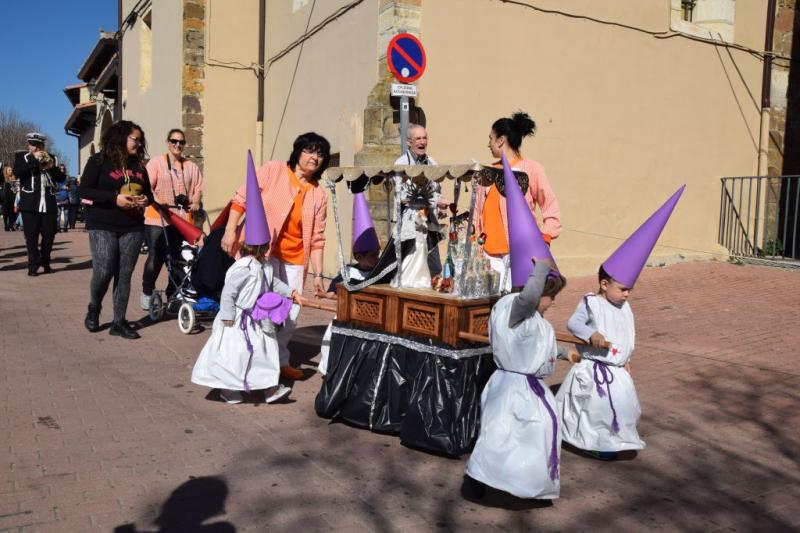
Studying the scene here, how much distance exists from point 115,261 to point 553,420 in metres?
5.18

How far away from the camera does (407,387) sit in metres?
4.59

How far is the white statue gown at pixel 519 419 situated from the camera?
3.53m

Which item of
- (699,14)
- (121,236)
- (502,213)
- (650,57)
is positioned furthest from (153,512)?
(699,14)

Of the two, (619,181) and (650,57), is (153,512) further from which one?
(650,57)

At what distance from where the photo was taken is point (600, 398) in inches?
170

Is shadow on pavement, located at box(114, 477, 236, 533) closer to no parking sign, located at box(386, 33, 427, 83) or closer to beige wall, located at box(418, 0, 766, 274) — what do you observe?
no parking sign, located at box(386, 33, 427, 83)

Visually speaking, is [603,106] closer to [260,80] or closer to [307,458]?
[260,80]

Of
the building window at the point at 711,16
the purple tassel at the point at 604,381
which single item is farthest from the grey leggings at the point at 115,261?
the building window at the point at 711,16

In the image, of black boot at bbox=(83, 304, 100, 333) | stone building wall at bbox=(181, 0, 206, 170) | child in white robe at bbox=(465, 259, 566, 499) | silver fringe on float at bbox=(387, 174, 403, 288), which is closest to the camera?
child in white robe at bbox=(465, 259, 566, 499)

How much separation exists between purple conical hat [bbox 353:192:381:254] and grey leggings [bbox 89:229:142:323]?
2689mm

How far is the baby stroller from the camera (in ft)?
24.3

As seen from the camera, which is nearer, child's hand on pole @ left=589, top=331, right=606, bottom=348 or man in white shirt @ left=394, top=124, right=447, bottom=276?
child's hand on pole @ left=589, top=331, right=606, bottom=348

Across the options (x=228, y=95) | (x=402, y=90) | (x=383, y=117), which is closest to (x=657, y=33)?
(x=383, y=117)

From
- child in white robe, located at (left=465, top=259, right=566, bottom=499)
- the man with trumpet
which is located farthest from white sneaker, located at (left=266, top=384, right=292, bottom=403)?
the man with trumpet
